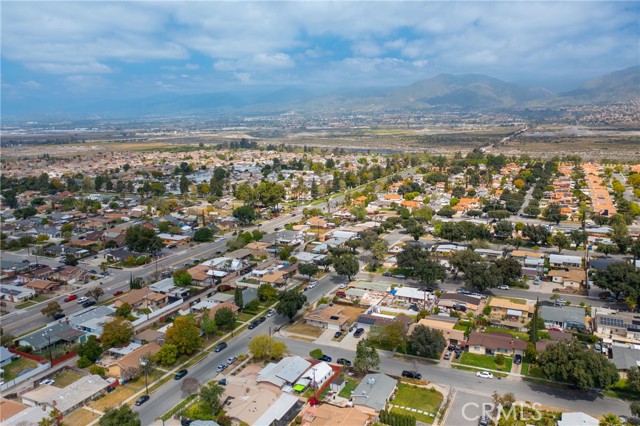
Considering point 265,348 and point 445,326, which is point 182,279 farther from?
point 445,326

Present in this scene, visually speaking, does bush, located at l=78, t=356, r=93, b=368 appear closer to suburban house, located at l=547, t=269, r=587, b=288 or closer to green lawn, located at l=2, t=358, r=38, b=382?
green lawn, located at l=2, t=358, r=38, b=382

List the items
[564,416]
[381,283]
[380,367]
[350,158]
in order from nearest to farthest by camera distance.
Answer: [564,416] → [380,367] → [381,283] → [350,158]

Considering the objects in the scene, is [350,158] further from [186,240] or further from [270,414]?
[270,414]

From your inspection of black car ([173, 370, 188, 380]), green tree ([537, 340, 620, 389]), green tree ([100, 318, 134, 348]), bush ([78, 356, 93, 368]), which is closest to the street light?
black car ([173, 370, 188, 380])

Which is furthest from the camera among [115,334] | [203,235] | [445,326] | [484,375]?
Result: [203,235]

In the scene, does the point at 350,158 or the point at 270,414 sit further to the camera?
the point at 350,158

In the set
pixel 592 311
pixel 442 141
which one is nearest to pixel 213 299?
pixel 592 311

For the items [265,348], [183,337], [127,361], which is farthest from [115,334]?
Result: [265,348]
